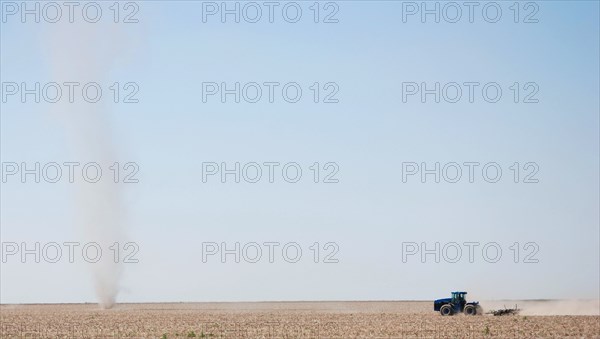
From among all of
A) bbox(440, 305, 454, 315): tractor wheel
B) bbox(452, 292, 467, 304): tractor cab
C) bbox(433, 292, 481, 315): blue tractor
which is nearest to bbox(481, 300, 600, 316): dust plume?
bbox(433, 292, 481, 315): blue tractor

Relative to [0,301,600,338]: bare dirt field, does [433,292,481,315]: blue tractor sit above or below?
below

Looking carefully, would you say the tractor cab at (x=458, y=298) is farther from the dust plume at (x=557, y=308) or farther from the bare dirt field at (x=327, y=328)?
the bare dirt field at (x=327, y=328)

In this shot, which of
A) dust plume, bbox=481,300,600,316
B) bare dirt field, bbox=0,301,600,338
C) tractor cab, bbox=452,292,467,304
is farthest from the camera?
dust plume, bbox=481,300,600,316

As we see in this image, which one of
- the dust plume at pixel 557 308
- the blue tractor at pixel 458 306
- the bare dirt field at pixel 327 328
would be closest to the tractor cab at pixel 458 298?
the blue tractor at pixel 458 306

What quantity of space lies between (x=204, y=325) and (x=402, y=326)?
1346cm

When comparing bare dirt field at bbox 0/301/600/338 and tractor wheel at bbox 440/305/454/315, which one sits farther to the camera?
tractor wheel at bbox 440/305/454/315

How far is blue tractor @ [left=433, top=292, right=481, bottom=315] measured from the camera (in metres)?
73.9

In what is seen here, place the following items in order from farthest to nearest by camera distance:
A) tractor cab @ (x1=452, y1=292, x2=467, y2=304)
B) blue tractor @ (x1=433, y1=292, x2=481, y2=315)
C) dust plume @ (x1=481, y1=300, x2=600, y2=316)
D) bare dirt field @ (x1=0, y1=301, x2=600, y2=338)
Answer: dust plume @ (x1=481, y1=300, x2=600, y2=316), tractor cab @ (x1=452, y1=292, x2=467, y2=304), blue tractor @ (x1=433, y1=292, x2=481, y2=315), bare dirt field @ (x1=0, y1=301, x2=600, y2=338)

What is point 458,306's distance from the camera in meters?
75.4

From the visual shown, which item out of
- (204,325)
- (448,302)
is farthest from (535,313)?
(204,325)

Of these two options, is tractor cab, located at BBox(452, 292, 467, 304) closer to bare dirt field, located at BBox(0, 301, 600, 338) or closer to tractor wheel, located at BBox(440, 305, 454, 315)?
tractor wheel, located at BBox(440, 305, 454, 315)

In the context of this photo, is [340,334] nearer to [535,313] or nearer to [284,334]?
[284,334]

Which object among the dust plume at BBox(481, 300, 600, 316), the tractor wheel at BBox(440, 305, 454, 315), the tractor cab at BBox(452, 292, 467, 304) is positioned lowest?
the dust plume at BBox(481, 300, 600, 316)

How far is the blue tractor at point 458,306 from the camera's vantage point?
73875 millimetres
